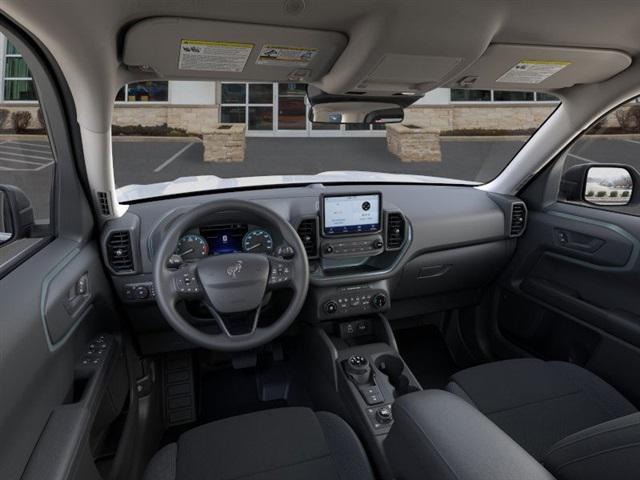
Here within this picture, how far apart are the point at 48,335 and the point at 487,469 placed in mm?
1349

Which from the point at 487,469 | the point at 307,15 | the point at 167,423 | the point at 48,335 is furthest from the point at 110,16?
the point at 167,423

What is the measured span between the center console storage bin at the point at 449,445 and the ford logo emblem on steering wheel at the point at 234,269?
36.1 inches

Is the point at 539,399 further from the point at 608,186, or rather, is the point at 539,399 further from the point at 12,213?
the point at 12,213

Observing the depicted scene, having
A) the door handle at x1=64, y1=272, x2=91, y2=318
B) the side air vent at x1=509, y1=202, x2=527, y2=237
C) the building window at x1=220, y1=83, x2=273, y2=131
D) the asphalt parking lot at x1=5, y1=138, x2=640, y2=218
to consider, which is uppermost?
the building window at x1=220, y1=83, x2=273, y2=131

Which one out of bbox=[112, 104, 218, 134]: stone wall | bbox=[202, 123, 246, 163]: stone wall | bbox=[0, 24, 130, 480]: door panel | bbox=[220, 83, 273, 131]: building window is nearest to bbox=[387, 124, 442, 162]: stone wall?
bbox=[202, 123, 246, 163]: stone wall

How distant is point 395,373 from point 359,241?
0.73 m

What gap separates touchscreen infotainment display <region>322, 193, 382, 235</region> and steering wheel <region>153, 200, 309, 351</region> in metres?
0.47

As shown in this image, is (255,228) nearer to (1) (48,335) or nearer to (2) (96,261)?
(2) (96,261)

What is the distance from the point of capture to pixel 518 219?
9.52ft

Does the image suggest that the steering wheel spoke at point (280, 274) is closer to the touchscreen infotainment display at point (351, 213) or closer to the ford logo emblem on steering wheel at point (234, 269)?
the ford logo emblem on steering wheel at point (234, 269)

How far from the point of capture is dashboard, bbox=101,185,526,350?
2.16 m

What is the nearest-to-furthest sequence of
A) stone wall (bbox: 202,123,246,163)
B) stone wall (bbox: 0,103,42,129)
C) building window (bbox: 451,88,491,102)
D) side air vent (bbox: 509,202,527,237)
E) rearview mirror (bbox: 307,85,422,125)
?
stone wall (bbox: 0,103,42,129) < rearview mirror (bbox: 307,85,422,125) < building window (bbox: 451,88,491,102) < side air vent (bbox: 509,202,527,237) < stone wall (bbox: 202,123,246,163)

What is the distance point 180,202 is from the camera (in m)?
2.49

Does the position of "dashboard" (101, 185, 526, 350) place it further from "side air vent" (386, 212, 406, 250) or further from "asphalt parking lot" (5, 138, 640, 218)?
"asphalt parking lot" (5, 138, 640, 218)
